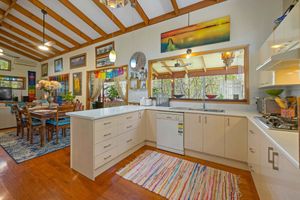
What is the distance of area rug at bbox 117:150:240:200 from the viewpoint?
5.13ft

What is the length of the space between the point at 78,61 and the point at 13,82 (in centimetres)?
418

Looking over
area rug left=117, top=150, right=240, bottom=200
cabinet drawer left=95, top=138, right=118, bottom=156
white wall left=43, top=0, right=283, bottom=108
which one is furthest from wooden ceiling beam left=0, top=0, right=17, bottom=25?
area rug left=117, top=150, right=240, bottom=200

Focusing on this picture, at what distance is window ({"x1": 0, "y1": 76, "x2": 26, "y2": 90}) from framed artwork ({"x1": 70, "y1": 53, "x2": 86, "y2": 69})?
3.57 metres

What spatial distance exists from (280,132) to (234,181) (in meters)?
1.07

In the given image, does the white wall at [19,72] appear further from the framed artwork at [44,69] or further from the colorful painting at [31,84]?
the framed artwork at [44,69]

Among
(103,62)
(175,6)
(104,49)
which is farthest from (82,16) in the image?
(175,6)

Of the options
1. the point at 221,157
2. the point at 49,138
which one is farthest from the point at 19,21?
the point at 221,157

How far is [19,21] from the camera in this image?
418cm

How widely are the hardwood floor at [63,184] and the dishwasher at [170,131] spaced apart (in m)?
0.57

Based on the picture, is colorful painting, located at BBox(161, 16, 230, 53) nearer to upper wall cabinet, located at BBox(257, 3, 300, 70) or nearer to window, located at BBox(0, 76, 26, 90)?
upper wall cabinet, located at BBox(257, 3, 300, 70)

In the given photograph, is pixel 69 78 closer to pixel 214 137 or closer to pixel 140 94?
pixel 140 94

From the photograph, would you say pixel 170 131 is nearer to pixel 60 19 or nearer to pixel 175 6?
pixel 175 6

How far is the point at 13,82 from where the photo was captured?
6.45m

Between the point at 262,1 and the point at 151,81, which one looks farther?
the point at 151,81
